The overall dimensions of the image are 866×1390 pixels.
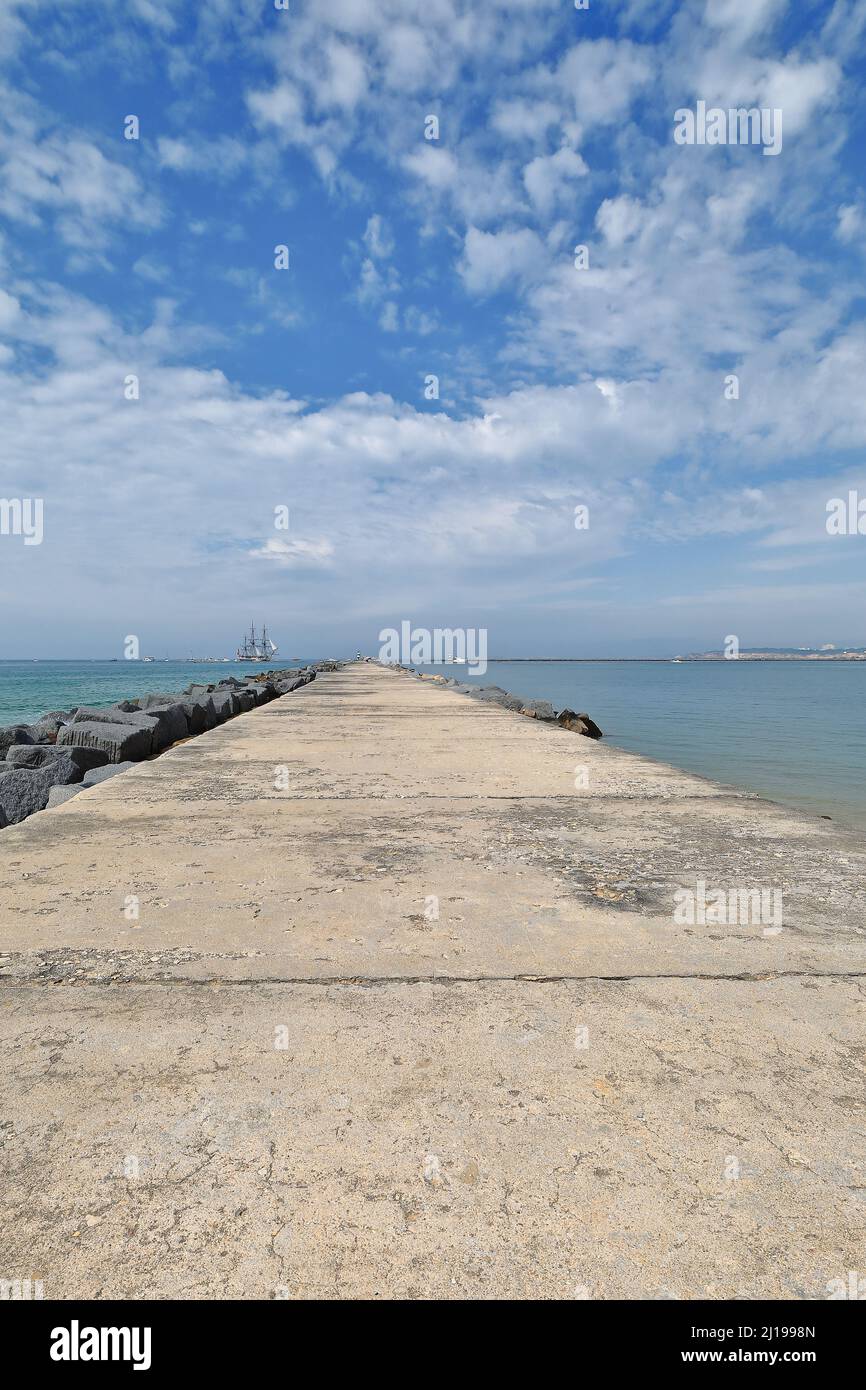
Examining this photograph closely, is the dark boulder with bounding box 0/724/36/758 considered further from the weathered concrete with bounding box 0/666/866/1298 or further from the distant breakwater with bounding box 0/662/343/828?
the weathered concrete with bounding box 0/666/866/1298

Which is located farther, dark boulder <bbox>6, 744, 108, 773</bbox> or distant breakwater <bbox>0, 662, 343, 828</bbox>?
dark boulder <bbox>6, 744, 108, 773</bbox>

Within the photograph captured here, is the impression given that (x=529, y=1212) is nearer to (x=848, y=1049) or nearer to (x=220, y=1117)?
(x=220, y=1117)

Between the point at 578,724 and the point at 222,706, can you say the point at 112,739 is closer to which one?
the point at 222,706

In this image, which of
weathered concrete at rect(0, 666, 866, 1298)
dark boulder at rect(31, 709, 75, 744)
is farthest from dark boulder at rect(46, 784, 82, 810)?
dark boulder at rect(31, 709, 75, 744)

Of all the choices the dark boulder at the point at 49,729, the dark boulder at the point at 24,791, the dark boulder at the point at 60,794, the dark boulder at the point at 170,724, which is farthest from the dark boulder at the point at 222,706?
the dark boulder at the point at 60,794

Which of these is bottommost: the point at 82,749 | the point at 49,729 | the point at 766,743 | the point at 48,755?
the point at 766,743

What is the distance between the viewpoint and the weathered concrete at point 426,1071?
103cm

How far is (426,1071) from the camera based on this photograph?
143 centimetres

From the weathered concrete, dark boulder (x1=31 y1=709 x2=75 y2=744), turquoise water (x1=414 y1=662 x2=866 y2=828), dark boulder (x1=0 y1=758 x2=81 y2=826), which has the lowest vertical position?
turquoise water (x1=414 y1=662 x2=866 y2=828)

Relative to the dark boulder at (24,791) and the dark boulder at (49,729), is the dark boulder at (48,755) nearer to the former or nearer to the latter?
the dark boulder at (24,791)

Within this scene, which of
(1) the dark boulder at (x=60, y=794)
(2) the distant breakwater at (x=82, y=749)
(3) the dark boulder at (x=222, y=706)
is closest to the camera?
(1) the dark boulder at (x=60, y=794)

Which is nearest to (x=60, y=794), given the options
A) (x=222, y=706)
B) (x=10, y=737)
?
(x=10, y=737)

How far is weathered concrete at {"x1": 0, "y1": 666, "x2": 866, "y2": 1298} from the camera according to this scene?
3.36 ft

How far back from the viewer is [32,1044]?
152cm
